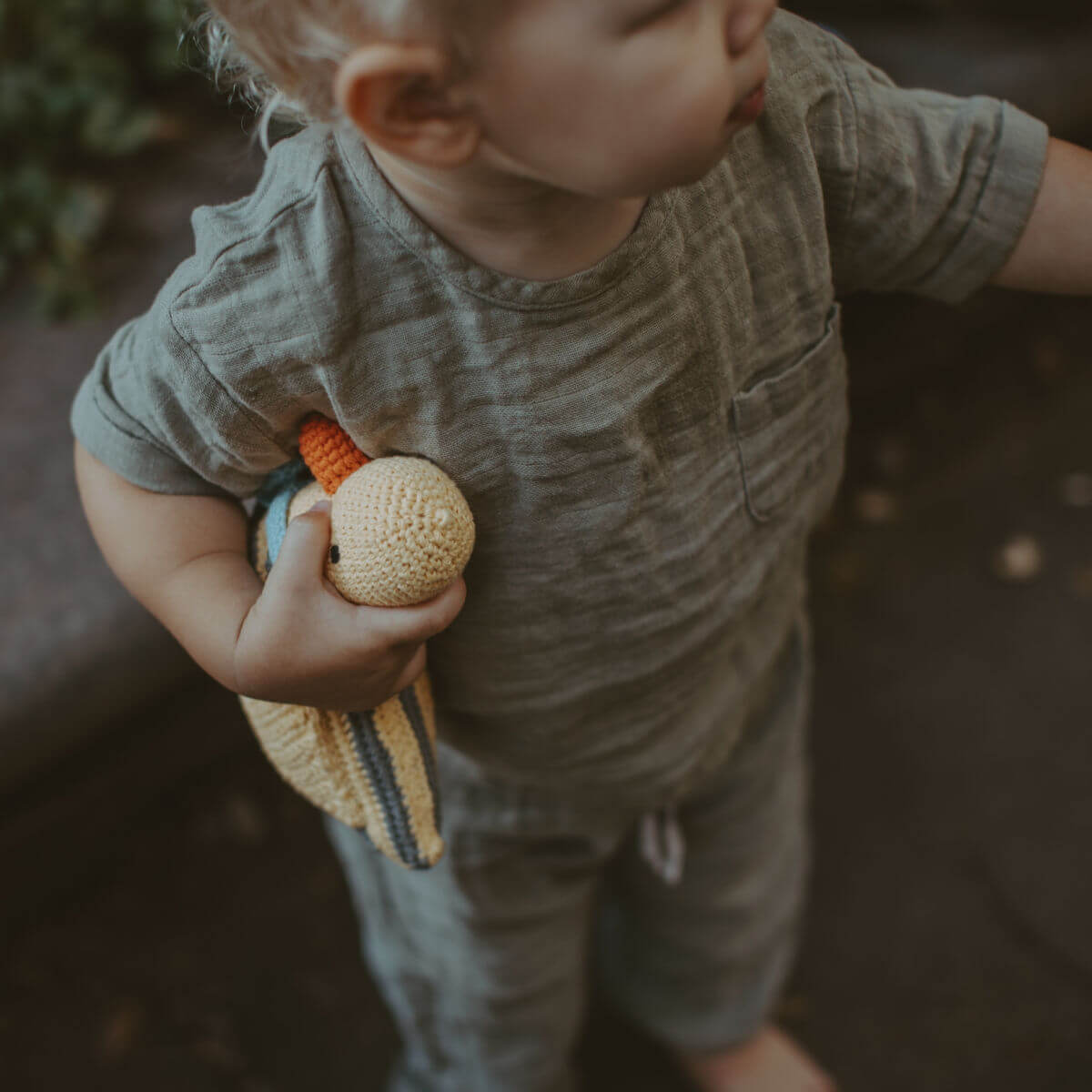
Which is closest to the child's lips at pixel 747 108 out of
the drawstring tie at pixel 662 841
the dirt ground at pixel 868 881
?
the drawstring tie at pixel 662 841

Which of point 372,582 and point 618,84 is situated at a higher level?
point 618,84

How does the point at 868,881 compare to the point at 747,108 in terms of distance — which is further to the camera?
the point at 868,881

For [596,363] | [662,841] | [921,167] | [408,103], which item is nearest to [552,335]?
[596,363]

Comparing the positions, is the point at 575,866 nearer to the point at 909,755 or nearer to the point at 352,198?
the point at 352,198

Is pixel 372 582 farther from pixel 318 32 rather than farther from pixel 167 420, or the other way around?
pixel 318 32

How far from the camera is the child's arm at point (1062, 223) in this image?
23.7 inches

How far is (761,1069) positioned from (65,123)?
141 centimetres

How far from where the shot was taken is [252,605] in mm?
561

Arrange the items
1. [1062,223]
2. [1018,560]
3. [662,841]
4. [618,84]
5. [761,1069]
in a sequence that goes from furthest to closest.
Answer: [1018,560] → [761,1069] → [662,841] → [1062,223] → [618,84]

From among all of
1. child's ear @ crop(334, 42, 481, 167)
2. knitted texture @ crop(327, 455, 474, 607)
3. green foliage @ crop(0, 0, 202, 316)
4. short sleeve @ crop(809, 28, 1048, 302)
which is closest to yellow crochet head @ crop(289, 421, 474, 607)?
knitted texture @ crop(327, 455, 474, 607)

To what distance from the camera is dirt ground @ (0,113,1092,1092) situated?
48.8 inches

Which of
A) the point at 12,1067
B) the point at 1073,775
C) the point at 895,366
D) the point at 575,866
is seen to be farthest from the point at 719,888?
the point at 895,366

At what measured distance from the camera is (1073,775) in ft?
4.56

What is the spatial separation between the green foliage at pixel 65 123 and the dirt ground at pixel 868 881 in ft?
0.24
